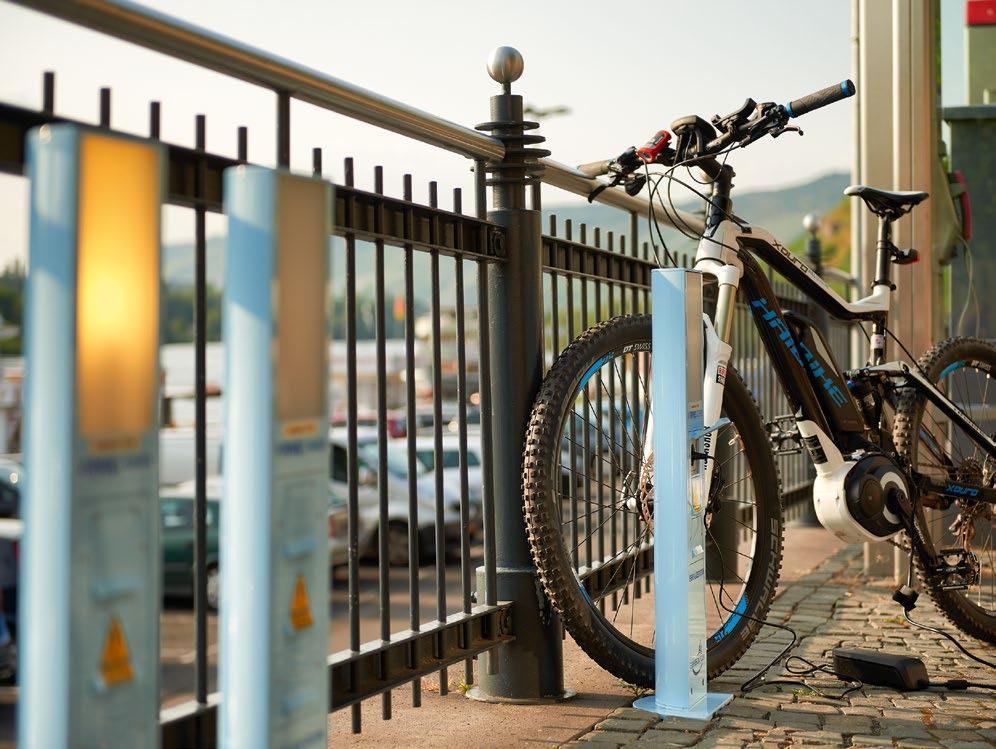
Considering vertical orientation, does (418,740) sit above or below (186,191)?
below

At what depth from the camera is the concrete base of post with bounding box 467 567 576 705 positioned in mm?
3676

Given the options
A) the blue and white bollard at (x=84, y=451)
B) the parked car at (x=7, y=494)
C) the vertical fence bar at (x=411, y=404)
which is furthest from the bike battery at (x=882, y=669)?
the parked car at (x=7, y=494)

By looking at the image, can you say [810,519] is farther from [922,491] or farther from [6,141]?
[6,141]

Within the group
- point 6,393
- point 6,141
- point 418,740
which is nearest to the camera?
point 6,141

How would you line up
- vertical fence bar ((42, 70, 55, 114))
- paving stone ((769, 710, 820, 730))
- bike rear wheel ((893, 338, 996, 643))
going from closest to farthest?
vertical fence bar ((42, 70, 55, 114)) < paving stone ((769, 710, 820, 730)) < bike rear wheel ((893, 338, 996, 643))

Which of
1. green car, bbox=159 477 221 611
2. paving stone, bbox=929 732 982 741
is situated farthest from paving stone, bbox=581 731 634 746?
green car, bbox=159 477 221 611

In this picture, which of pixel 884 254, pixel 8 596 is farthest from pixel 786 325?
pixel 8 596

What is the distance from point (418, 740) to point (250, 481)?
1.67 meters

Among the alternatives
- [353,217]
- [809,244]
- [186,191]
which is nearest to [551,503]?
[353,217]

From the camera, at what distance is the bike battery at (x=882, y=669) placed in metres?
3.77

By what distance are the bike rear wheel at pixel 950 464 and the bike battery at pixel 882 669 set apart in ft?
2.03

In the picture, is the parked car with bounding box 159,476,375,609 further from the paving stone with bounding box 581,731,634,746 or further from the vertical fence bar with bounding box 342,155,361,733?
the vertical fence bar with bounding box 342,155,361,733

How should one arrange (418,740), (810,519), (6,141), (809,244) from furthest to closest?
(809,244)
(810,519)
(418,740)
(6,141)

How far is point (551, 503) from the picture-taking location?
11.3 feet
